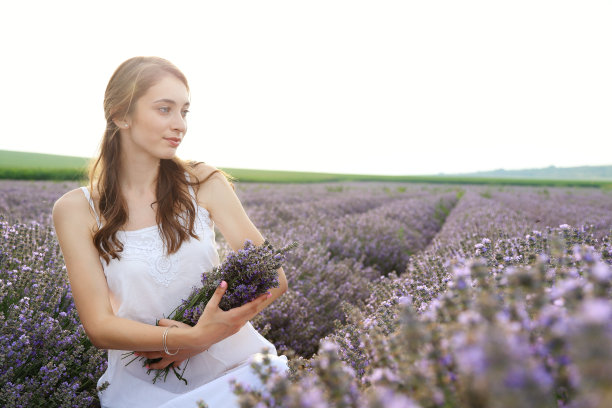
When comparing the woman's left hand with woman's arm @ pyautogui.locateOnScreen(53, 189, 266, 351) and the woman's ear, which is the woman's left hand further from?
the woman's ear

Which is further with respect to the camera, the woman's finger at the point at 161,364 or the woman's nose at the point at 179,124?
the woman's nose at the point at 179,124

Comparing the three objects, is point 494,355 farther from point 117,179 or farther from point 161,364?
point 117,179

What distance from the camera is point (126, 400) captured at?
6.44 ft

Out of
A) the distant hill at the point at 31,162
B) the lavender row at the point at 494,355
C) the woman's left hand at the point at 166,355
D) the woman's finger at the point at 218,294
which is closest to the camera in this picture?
the lavender row at the point at 494,355

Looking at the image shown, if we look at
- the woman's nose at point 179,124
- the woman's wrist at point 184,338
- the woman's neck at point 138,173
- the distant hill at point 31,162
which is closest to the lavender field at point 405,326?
the woman's wrist at point 184,338

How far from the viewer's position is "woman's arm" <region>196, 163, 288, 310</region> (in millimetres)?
2299

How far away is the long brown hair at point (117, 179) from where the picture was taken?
7.00 ft

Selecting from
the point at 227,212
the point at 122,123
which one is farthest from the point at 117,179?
the point at 227,212

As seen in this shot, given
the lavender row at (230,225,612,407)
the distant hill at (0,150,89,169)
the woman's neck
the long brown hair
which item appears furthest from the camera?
the distant hill at (0,150,89,169)

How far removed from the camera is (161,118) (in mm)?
2172

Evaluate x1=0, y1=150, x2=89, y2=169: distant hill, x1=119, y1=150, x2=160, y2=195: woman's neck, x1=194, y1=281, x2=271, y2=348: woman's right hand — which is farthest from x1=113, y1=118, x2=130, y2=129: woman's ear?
x1=0, y1=150, x2=89, y2=169: distant hill

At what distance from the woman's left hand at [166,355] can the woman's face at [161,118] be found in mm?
951

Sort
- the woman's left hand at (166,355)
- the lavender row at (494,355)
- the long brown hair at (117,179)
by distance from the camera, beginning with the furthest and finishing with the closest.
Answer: the long brown hair at (117,179)
the woman's left hand at (166,355)
the lavender row at (494,355)

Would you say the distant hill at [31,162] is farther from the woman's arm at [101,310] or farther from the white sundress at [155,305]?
the white sundress at [155,305]
